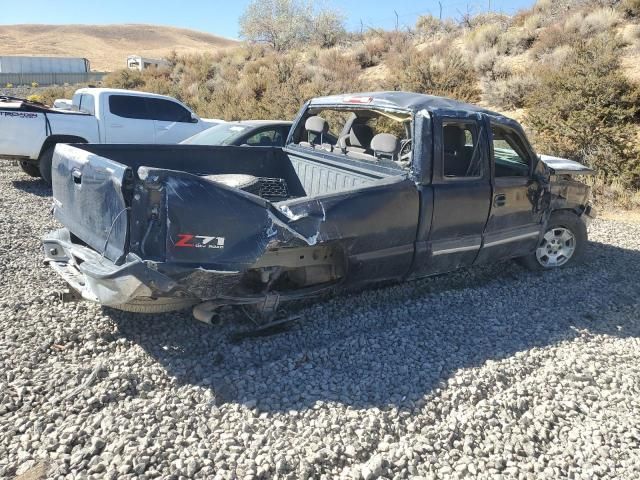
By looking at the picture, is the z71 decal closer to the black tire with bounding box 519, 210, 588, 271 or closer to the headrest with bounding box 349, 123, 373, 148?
the headrest with bounding box 349, 123, 373, 148

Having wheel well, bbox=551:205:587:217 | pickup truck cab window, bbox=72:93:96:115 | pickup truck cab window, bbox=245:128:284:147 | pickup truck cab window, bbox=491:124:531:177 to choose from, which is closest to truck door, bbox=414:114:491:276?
pickup truck cab window, bbox=491:124:531:177

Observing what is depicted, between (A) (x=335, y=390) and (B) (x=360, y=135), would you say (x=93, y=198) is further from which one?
(B) (x=360, y=135)

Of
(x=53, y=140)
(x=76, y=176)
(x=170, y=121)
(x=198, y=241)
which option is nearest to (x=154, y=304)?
(x=198, y=241)

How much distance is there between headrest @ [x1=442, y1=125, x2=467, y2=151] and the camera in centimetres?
511

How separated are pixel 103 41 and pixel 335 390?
Answer: 111665 millimetres

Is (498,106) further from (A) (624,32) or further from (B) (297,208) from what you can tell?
(B) (297,208)

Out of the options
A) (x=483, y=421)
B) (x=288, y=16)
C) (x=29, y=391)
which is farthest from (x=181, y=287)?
(x=288, y=16)

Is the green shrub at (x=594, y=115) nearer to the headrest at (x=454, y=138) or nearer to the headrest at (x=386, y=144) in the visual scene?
the headrest at (x=454, y=138)

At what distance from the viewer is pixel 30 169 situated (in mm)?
10828

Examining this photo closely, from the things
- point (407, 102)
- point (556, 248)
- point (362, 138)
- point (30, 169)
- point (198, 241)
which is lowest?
point (30, 169)

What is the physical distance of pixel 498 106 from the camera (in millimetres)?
16109

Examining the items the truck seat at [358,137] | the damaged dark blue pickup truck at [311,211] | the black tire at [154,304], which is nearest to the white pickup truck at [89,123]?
the damaged dark blue pickup truck at [311,211]

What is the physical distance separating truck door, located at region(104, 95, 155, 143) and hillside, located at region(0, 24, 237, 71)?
60.7 metres

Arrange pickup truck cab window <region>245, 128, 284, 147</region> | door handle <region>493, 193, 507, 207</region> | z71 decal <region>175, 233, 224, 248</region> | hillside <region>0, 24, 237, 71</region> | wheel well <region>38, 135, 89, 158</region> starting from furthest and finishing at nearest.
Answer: hillside <region>0, 24, 237, 71</region>
wheel well <region>38, 135, 89, 158</region>
pickup truck cab window <region>245, 128, 284, 147</region>
door handle <region>493, 193, 507, 207</region>
z71 decal <region>175, 233, 224, 248</region>
